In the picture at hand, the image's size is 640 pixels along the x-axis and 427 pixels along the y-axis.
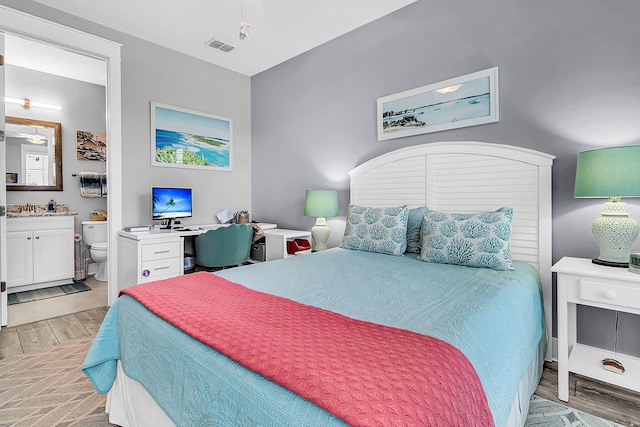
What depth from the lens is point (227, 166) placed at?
166 inches

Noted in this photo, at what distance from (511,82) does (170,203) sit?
3335 millimetres

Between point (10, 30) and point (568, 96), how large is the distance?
14.1 feet

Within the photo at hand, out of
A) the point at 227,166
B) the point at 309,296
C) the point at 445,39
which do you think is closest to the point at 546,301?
the point at 309,296

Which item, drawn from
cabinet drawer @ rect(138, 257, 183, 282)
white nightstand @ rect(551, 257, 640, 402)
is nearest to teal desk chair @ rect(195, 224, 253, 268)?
cabinet drawer @ rect(138, 257, 183, 282)

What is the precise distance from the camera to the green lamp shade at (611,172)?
63.6 inches

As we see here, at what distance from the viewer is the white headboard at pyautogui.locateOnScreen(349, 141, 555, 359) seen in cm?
217

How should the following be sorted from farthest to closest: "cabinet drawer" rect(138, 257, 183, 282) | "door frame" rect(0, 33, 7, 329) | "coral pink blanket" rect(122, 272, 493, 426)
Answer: "cabinet drawer" rect(138, 257, 183, 282), "door frame" rect(0, 33, 7, 329), "coral pink blanket" rect(122, 272, 493, 426)

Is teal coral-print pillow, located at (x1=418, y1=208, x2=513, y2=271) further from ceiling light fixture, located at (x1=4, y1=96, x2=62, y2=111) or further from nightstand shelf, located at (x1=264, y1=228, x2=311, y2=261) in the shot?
ceiling light fixture, located at (x1=4, y1=96, x2=62, y2=111)

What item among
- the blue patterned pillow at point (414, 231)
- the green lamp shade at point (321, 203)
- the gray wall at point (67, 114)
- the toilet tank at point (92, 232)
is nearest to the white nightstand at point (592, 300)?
the blue patterned pillow at point (414, 231)

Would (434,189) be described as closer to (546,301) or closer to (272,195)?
(546,301)

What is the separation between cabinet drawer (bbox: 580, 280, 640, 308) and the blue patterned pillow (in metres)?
0.99

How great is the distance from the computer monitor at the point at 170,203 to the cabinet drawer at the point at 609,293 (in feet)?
11.4

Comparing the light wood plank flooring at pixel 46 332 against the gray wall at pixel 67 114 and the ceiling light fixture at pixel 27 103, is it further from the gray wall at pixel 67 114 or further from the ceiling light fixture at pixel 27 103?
the ceiling light fixture at pixel 27 103

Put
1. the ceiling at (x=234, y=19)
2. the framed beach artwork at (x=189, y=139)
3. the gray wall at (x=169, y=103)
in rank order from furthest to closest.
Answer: the framed beach artwork at (x=189, y=139) < the gray wall at (x=169, y=103) < the ceiling at (x=234, y=19)
